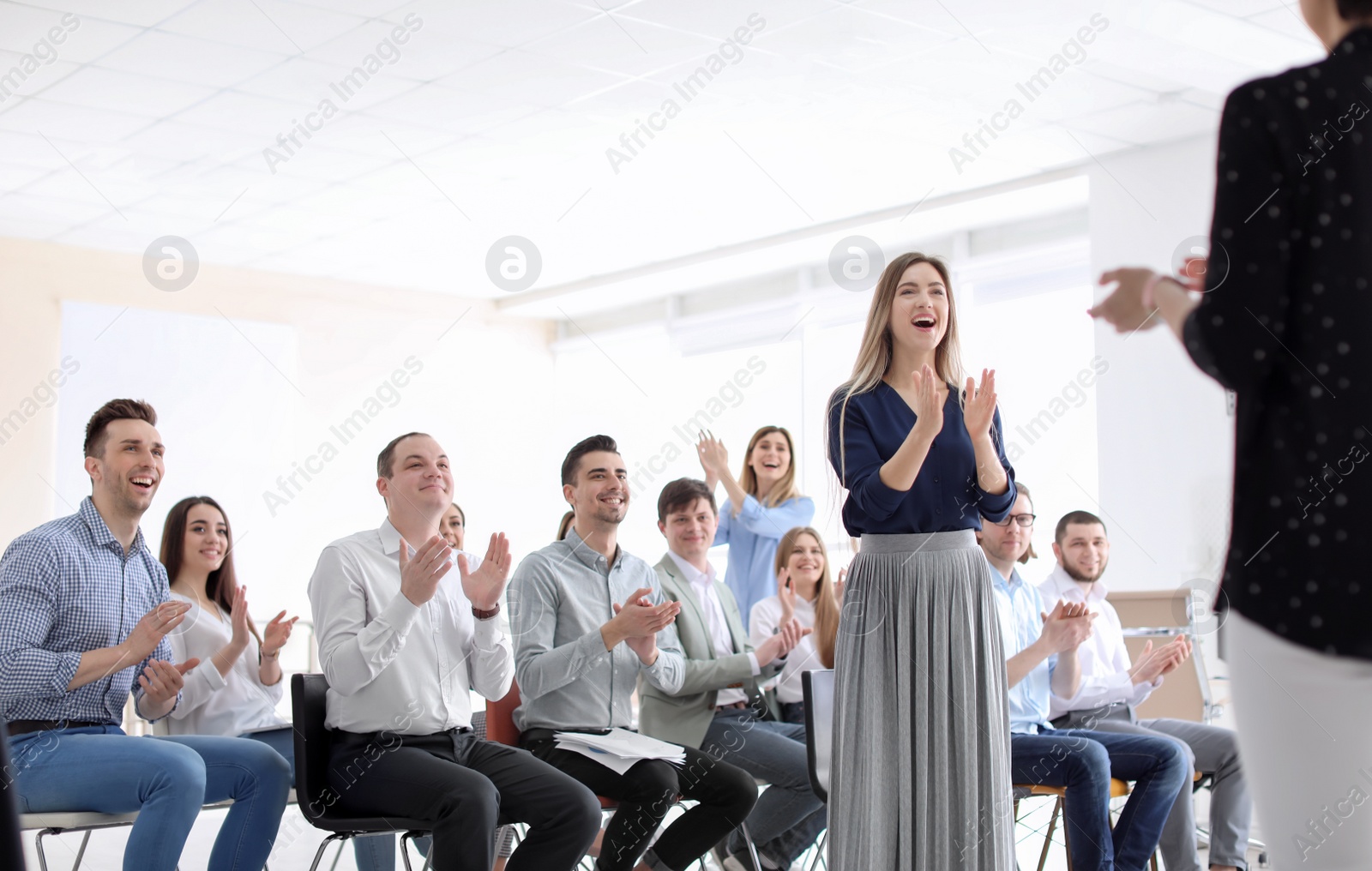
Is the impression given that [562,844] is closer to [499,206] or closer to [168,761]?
[168,761]

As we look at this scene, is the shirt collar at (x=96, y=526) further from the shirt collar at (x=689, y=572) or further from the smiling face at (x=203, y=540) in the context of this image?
the shirt collar at (x=689, y=572)

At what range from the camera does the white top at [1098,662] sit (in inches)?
138

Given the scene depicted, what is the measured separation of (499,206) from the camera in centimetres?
740

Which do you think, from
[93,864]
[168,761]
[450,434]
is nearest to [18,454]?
[450,434]

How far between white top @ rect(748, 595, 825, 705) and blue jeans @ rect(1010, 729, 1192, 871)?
0.76 metres

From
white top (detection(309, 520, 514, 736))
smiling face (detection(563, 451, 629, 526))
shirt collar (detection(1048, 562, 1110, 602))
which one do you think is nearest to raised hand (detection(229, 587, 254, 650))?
white top (detection(309, 520, 514, 736))

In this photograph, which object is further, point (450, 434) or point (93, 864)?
point (450, 434)

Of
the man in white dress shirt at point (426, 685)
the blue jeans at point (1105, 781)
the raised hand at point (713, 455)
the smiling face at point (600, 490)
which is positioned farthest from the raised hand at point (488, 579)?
the raised hand at point (713, 455)

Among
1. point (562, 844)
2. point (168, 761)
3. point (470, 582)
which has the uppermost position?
point (470, 582)

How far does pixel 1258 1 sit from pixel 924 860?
387 centimetres

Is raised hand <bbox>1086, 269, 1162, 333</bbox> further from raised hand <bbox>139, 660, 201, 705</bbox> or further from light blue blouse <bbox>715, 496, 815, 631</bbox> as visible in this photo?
light blue blouse <bbox>715, 496, 815, 631</bbox>

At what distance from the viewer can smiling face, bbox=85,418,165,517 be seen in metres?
2.92

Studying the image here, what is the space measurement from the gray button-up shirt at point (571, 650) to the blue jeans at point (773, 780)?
0.28 m

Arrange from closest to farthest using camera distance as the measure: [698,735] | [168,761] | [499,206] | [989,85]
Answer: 1. [168,761]
2. [698,735]
3. [989,85]
4. [499,206]
